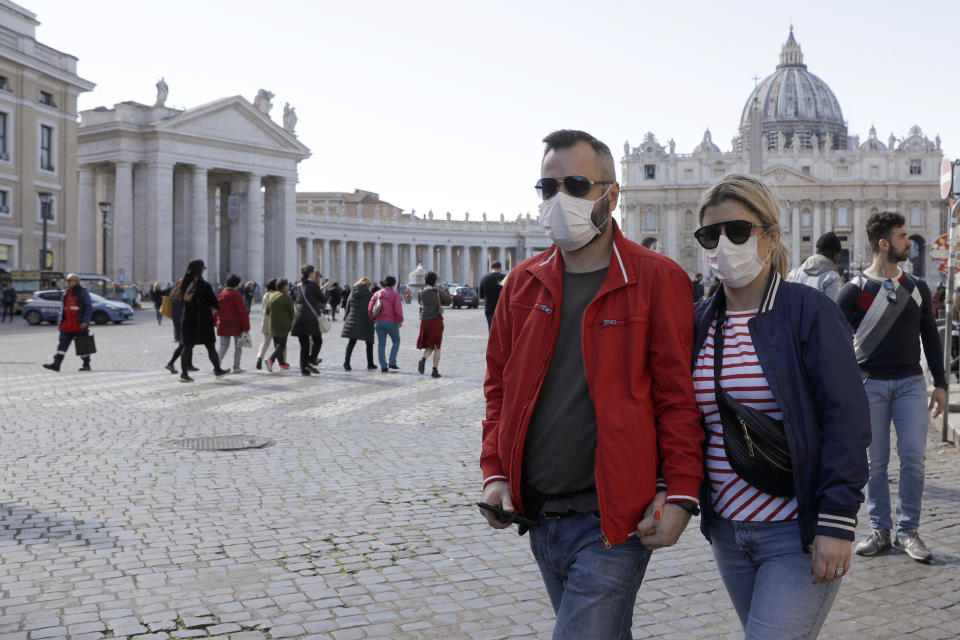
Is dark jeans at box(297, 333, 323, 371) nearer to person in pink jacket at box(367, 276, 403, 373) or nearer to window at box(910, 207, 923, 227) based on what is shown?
person in pink jacket at box(367, 276, 403, 373)

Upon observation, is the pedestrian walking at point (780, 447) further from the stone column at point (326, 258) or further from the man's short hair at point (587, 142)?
the stone column at point (326, 258)

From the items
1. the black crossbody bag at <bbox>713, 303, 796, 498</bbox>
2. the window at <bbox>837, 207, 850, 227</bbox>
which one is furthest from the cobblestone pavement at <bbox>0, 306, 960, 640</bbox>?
the window at <bbox>837, 207, 850, 227</bbox>

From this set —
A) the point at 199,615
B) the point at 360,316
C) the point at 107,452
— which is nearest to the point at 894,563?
the point at 199,615

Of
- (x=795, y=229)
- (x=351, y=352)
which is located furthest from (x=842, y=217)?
(x=351, y=352)

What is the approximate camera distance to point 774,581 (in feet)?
8.25

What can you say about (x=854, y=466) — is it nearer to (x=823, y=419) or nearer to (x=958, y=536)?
(x=823, y=419)

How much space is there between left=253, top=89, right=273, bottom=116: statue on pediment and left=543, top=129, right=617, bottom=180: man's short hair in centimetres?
6218

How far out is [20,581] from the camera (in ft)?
15.7

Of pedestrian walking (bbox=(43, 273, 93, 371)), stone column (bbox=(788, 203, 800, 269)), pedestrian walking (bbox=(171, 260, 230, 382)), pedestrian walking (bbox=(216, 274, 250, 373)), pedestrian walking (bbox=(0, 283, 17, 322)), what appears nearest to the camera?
pedestrian walking (bbox=(171, 260, 230, 382))

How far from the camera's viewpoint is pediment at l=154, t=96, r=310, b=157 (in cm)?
5697

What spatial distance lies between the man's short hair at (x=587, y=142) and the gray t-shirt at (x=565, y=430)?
0.36 metres

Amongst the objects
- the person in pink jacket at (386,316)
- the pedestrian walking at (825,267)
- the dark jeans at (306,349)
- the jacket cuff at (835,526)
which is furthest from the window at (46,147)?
the jacket cuff at (835,526)

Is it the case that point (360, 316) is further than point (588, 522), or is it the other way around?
point (360, 316)

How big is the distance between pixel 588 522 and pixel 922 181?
112 m
